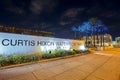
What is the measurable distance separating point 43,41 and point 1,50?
18.4 feet

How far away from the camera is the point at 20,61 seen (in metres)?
9.57

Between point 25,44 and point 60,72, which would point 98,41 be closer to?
point 25,44

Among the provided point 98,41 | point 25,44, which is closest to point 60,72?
point 25,44

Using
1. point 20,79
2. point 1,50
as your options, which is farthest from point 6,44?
point 20,79

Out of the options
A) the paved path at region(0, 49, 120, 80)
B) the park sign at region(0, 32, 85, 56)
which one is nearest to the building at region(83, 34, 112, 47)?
the park sign at region(0, 32, 85, 56)

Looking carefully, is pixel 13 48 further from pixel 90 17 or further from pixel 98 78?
pixel 90 17

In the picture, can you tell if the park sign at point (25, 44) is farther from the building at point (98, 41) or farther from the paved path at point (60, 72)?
the building at point (98, 41)

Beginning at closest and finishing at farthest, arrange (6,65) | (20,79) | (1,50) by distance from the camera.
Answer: (20,79) → (6,65) → (1,50)

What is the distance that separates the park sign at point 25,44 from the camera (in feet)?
35.3

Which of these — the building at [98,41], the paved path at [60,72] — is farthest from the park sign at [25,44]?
the building at [98,41]

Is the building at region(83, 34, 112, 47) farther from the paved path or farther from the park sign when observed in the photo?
the paved path

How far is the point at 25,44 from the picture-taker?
12.6 meters

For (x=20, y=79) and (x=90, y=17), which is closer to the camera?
(x=20, y=79)

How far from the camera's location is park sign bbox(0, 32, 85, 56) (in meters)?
10.8
